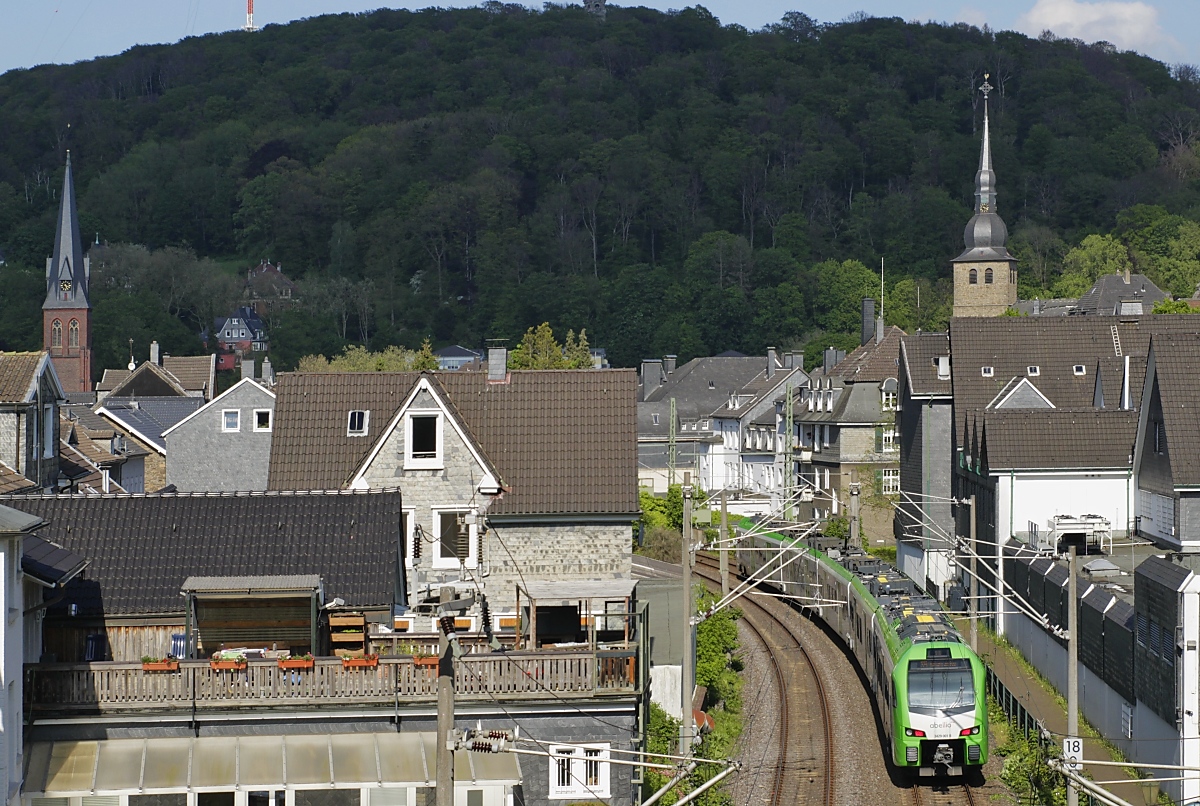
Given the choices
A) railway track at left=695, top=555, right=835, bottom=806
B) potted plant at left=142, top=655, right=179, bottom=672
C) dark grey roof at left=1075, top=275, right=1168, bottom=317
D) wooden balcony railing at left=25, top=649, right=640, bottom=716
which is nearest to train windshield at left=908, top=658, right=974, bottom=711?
railway track at left=695, top=555, right=835, bottom=806

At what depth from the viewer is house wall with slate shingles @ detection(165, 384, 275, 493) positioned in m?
53.8

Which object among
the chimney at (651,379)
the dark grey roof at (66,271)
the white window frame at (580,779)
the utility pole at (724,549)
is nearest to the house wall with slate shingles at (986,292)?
the chimney at (651,379)

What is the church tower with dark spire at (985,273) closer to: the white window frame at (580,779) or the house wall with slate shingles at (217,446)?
the house wall with slate shingles at (217,446)

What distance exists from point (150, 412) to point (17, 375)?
30.6 metres

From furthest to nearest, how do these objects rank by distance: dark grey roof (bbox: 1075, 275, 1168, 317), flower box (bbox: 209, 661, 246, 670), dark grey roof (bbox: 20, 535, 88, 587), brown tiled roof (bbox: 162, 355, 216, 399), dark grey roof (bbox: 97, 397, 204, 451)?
dark grey roof (bbox: 1075, 275, 1168, 317), brown tiled roof (bbox: 162, 355, 216, 399), dark grey roof (bbox: 97, 397, 204, 451), flower box (bbox: 209, 661, 246, 670), dark grey roof (bbox: 20, 535, 88, 587)

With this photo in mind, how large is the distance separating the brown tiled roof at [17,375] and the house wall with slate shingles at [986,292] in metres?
78.0

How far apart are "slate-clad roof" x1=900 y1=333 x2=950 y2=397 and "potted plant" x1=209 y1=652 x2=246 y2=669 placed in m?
37.1

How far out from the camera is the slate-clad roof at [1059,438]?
1788 inches

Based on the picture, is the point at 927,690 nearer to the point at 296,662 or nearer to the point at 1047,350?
the point at 296,662

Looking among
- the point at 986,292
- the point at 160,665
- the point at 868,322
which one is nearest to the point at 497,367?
the point at 160,665

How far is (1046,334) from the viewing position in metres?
54.1

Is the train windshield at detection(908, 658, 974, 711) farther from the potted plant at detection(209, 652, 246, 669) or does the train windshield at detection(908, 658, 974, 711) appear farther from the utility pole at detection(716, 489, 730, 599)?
the potted plant at detection(209, 652, 246, 669)

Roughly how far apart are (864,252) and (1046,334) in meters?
121

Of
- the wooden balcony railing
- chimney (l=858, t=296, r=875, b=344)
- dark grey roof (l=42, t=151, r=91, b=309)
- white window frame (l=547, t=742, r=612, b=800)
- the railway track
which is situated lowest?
the railway track
